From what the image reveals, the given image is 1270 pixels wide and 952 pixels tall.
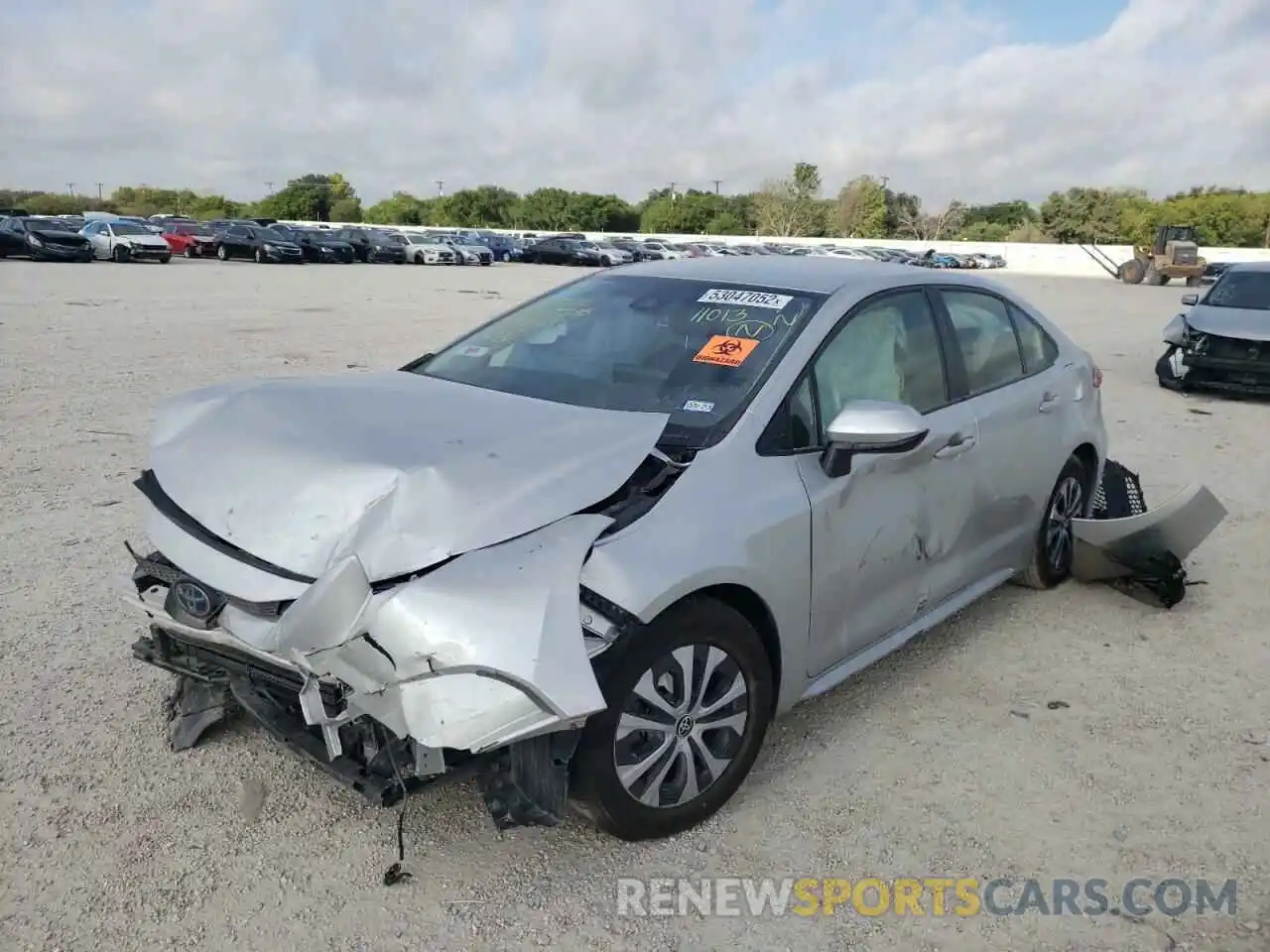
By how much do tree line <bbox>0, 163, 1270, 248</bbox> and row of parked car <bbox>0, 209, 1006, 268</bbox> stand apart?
24.8 meters

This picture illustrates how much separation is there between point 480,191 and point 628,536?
11223cm

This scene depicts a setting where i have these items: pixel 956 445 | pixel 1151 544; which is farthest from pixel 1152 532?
pixel 956 445

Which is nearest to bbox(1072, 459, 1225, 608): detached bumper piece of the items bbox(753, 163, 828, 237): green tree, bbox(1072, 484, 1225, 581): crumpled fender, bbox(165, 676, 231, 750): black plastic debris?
bbox(1072, 484, 1225, 581): crumpled fender

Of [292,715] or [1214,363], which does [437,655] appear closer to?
[292,715]

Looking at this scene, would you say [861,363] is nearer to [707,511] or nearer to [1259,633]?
[707,511]

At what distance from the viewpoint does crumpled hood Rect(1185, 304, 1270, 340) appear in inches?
Answer: 424

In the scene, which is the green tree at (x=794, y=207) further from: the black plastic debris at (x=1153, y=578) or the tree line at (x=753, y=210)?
the black plastic debris at (x=1153, y=578)

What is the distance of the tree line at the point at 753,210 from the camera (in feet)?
257

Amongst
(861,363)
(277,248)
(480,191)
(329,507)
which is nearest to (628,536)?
(329,507)

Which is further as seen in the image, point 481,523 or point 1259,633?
point 1259,633

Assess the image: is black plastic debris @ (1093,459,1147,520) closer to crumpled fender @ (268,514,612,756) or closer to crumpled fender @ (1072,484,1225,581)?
crumpled fender @ (1072,484,1225,581)

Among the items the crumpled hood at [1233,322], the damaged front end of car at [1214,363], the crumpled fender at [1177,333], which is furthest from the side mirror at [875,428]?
the crumpled fender at [1177,333]

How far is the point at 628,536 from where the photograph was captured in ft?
8.79

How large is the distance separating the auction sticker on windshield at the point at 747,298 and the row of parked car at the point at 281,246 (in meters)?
15.6
